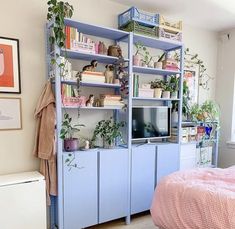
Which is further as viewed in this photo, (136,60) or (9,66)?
(136,60)

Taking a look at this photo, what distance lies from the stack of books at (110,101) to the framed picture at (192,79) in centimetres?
145

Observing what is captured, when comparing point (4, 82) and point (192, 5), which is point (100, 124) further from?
point (192, 5)

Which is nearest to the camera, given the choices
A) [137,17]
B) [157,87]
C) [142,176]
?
[137,17]

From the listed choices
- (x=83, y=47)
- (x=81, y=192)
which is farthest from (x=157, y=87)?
(x=81, y=192)

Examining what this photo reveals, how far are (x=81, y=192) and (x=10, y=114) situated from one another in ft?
3.47

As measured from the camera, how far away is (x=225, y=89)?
3908mm

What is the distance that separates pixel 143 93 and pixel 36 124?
4.30ft

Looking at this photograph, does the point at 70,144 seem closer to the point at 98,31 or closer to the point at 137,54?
the point at 98,31

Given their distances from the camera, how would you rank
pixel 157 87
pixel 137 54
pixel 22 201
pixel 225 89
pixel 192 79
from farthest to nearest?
pixel 225 89, pixel 192 79, pixel 157 87, pixel 137 54, pixel 22 201

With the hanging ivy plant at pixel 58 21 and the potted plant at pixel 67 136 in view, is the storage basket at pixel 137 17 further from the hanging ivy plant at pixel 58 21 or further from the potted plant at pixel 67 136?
the potted plant at pixel 67 136

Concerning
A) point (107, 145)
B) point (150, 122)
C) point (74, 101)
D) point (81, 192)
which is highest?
point (74, 101)

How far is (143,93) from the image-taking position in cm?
283

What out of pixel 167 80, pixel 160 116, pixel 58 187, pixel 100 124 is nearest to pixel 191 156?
pixel 160 116

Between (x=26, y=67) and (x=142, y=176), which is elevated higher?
(x=26, y=67)
